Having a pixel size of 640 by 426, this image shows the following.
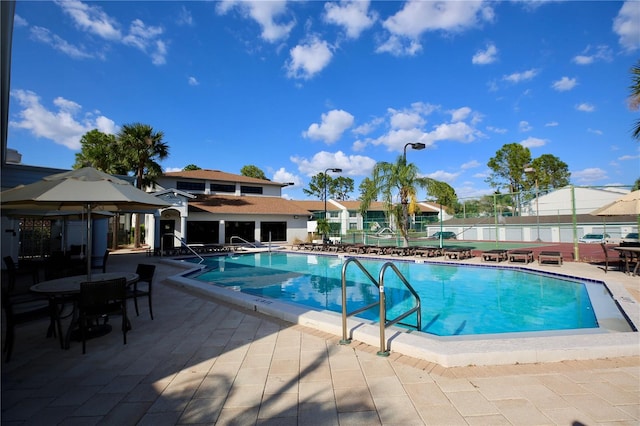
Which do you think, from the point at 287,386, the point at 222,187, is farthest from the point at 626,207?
the point at 222,187

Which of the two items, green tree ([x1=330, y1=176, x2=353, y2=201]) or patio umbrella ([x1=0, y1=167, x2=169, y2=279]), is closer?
patio umbrella ([x1=0, y1=167, x2=169, y2=279])

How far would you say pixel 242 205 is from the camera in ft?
86.1

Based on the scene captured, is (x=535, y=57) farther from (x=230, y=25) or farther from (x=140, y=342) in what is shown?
(x=140, y=342)

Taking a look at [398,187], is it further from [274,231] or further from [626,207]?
[274,231]

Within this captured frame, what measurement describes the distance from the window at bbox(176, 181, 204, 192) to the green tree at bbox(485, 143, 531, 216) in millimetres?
43510

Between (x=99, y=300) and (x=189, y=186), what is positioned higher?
(x=189, y=186)

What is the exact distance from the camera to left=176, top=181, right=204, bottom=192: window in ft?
85.5

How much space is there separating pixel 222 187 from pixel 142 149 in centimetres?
860

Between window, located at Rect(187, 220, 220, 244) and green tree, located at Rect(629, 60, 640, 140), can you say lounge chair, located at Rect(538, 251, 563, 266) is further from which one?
window, located at Rect(187, 220, 220, 244)

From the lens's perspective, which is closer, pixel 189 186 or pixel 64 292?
pixel 64 292

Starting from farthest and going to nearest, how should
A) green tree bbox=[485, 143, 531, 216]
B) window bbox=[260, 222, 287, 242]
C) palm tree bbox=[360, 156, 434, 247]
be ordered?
1. green tree bbox=[485, 143, 531, 216]
2. window bbox=[260, 222, 287, 242]
3. palm tree bbox=[360, 156, 434, 247]

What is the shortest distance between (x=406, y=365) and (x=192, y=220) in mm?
23181

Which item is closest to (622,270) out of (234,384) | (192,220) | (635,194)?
(635,194)

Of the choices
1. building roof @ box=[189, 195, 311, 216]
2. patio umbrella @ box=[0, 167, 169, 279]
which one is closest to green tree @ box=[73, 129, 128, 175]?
building roof @ box=[189, 195, 311, 216]
